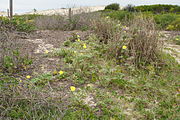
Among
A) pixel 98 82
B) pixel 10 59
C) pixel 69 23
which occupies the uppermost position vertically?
pixel 69 23

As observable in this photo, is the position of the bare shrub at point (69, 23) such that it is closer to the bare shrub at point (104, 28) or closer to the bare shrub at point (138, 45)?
the bare shrub at point (104, 28)

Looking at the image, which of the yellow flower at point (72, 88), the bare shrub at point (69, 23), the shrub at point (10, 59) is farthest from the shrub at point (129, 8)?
the yellow flower at point (72, 88)

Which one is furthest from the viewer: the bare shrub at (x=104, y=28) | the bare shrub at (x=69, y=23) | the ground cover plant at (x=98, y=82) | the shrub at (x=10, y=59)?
the bare shrub at (x=69, y=23)

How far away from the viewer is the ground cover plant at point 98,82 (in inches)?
106

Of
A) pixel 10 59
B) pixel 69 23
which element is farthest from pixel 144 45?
pixel 69 23

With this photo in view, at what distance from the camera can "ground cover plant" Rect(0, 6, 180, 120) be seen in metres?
2.69

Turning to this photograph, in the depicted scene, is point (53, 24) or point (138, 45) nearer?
point (138, 45)

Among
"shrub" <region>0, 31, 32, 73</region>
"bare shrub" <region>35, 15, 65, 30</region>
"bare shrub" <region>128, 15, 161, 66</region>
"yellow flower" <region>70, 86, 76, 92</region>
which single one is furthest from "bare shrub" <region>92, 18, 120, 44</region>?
"bare shrub" <region>35, 15, 65, 30</region>

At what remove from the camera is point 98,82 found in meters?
3.66

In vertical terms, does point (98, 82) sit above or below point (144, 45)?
below

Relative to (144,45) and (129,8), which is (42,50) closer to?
(144,45)

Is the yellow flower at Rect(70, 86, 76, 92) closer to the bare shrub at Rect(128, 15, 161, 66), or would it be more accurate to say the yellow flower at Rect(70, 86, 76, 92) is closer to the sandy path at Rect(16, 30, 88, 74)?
the sandy path at Rect(16, 30, 88, 74)

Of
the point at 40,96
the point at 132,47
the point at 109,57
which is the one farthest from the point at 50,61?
the point at 40,96

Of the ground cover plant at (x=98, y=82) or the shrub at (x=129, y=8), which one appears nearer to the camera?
the ground cover plant at (x=98, y=82)
